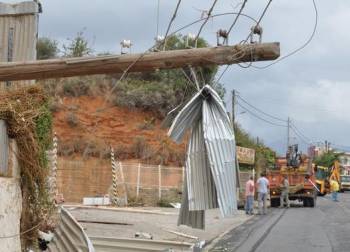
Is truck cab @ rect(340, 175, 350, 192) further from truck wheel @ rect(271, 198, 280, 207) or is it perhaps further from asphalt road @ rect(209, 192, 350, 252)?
asphalt road @ rect(209, 192, 350, 252)

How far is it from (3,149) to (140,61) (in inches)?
135

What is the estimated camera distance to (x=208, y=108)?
8.96 metres

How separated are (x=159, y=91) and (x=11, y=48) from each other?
23709 millimetres

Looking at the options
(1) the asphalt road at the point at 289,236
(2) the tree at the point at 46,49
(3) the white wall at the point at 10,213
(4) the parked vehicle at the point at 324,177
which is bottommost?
(1) the asphalt road at the point at 289,236

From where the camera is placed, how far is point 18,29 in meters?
18.1

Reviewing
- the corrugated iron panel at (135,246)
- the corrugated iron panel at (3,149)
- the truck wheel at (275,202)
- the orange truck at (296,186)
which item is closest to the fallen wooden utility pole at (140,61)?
the corrugated iron panel at (3,149)

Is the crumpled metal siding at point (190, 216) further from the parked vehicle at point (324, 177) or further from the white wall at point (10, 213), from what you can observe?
the parked vehicle at point (324, 177)

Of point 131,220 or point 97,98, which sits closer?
point 131,220

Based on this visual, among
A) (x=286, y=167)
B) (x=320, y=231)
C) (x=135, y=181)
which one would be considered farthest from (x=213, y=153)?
(x=286, y=167)

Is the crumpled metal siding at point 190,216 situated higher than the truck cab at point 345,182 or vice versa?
the truck cab at point 345,182

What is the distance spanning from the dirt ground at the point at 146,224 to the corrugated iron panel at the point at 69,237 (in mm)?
3627

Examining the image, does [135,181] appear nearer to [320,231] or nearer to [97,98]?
[97,98]

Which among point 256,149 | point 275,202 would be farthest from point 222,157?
point 256,149

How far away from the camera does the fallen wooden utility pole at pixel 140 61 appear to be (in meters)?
8.88
